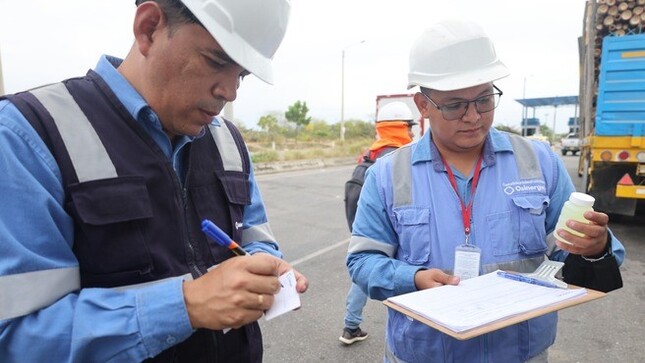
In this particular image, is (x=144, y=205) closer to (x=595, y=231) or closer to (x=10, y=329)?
(x=10, y=329)

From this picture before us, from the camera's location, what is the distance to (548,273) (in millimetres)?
1557

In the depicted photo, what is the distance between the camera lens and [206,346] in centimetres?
131

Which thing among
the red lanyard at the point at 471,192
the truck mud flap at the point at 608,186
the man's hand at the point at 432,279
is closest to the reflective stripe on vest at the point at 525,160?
the red lanyard at the point at 471,192

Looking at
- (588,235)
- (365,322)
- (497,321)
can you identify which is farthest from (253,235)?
(365,322)

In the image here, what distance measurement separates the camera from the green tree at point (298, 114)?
45312 mm

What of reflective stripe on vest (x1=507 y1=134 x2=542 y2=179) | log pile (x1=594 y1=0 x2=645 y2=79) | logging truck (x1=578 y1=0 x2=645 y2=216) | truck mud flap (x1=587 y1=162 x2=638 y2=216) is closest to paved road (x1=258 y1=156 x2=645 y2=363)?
truck mud flap (x1=587 y1=162 x2=638 y2=216)

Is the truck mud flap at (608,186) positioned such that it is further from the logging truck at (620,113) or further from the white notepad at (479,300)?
the white notepad at (479,300)

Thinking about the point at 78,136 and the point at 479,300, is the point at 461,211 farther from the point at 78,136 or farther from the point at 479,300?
the point at 78,136

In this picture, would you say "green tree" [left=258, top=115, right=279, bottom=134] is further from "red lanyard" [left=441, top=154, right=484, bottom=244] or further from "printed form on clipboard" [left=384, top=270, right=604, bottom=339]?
"printed form on clipboard" [left=384, top=270, right=604, bottom=339]

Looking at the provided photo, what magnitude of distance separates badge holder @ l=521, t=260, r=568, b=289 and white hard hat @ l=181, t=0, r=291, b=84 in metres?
1.15

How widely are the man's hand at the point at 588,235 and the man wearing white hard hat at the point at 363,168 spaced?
1.74m

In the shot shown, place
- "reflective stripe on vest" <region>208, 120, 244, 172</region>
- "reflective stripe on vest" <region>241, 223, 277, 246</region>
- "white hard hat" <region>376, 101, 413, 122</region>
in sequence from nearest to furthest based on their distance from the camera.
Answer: "reflective stripe on vest" <region>208, 120, 244, 172</region> → "reflective stripe on vest" <region>241, 223, 277, 246</region> → "white hard hat" <region>376, 101, 413, 122</region>

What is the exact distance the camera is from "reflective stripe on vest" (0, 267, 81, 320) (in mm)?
943

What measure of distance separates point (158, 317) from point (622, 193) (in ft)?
22.4
